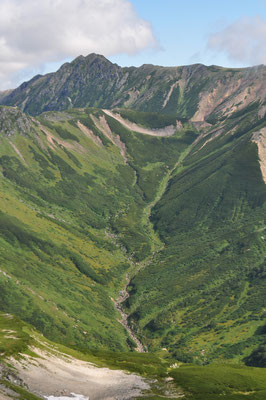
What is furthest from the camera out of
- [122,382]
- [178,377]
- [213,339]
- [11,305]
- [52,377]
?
[213,339]

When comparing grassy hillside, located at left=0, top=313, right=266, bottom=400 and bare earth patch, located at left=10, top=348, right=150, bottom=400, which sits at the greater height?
grassy hillside, located at left=0, top=313, right=266, bottom=400

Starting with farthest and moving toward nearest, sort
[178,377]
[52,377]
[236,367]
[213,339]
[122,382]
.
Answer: [213,339] < [236,367] < [178,377] < [122,382] < [52,377]

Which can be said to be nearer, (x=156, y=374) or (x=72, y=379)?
(x=72, y=379)

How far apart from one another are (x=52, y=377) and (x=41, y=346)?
18.6 m

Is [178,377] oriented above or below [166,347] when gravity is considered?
below

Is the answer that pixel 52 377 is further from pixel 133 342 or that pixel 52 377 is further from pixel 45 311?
pixel 133 342

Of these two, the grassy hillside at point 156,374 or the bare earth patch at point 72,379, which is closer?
the bare earth patch at point 72,379

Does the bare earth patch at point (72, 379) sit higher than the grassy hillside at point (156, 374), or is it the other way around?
the grassy hillside at point (156, 374)

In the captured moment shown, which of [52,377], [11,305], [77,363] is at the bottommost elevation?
[52,377]

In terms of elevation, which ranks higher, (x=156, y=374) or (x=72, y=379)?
(x=156, y=374)

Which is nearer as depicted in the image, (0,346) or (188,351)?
(0,346)

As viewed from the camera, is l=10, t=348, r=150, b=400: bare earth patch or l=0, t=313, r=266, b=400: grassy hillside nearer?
l=10, t=348, r=150, b=400: bare earth patch

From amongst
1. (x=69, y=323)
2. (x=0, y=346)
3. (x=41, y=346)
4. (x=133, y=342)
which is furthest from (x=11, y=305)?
(x=0, y=346)

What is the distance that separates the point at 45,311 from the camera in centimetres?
17612
